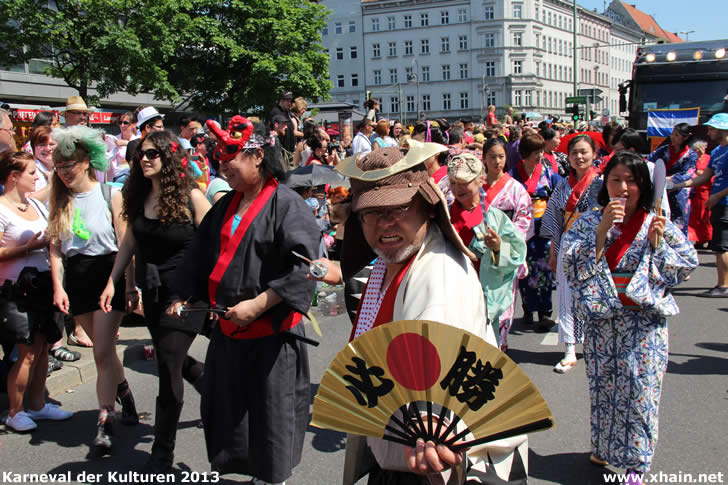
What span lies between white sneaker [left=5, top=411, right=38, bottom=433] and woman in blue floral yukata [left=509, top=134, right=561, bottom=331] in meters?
4.95

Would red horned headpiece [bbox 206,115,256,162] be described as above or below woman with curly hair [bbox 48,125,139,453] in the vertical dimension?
above

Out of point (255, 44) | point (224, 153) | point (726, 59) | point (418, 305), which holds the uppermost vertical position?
point (255, 44)

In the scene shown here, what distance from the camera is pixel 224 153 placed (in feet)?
10.8

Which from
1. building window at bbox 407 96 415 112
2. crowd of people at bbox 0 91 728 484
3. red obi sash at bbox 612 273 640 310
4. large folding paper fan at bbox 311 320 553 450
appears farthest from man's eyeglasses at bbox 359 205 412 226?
building window at bbox 407 96 415 112

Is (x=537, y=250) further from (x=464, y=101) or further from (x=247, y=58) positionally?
(x=464, y=101)

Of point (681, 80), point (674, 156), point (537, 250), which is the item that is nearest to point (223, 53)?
point (681, 80)

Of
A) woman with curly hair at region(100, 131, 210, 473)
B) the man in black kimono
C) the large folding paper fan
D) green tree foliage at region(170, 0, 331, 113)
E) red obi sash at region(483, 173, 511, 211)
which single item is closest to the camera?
the large folding paper fan

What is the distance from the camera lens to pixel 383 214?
2129 mm

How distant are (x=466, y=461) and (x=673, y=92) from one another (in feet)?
51.1

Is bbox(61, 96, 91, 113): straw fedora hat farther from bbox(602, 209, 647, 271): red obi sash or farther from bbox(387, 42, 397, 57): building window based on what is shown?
bbox(387, 42, 397, 57): building window

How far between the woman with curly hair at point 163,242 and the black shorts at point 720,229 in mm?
7146

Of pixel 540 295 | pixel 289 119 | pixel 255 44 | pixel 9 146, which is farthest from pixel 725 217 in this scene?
pixel 255 44

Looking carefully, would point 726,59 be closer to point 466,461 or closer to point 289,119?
point 289,119

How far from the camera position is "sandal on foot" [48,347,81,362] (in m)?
5.95
